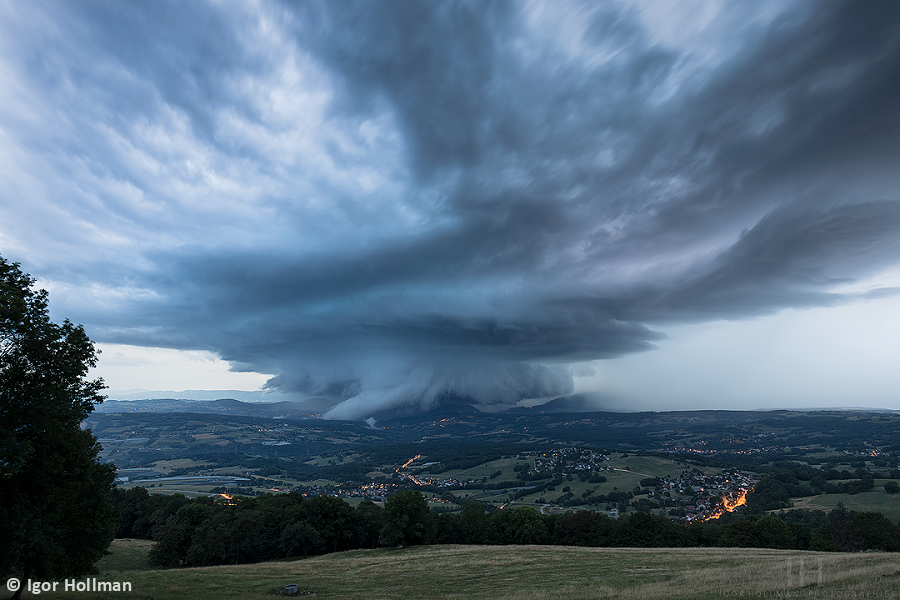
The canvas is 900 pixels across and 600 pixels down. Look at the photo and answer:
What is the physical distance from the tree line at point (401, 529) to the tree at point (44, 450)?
52.5m

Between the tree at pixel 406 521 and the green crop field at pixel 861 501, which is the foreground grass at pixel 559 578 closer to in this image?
the tree at pixel 406 521

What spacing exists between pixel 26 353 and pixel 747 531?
353ft

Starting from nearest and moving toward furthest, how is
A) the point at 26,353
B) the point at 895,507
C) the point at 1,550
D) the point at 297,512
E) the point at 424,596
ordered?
1. the point at 1,550
2. the point at 26,353
3. the point at 424,596
4. the point at 297,512
5. the point at 895,507

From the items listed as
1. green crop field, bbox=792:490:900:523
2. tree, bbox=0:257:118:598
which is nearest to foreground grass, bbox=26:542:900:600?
tree, bbox=0:257:118:598

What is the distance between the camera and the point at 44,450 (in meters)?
21.9

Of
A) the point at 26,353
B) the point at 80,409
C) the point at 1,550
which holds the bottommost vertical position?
the point at 1,550

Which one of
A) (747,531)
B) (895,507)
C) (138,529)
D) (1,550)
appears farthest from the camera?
(895,507)

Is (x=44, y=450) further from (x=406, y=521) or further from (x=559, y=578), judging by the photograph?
(x=406, y=521)

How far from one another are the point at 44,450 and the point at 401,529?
71.6m

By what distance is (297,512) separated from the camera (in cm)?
8719

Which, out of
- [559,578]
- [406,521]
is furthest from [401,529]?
[559,578]

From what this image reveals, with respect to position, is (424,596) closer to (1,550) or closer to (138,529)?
(1,550)

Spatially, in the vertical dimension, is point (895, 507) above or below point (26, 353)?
below

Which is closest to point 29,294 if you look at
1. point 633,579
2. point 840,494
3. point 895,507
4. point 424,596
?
A: point 424,596
